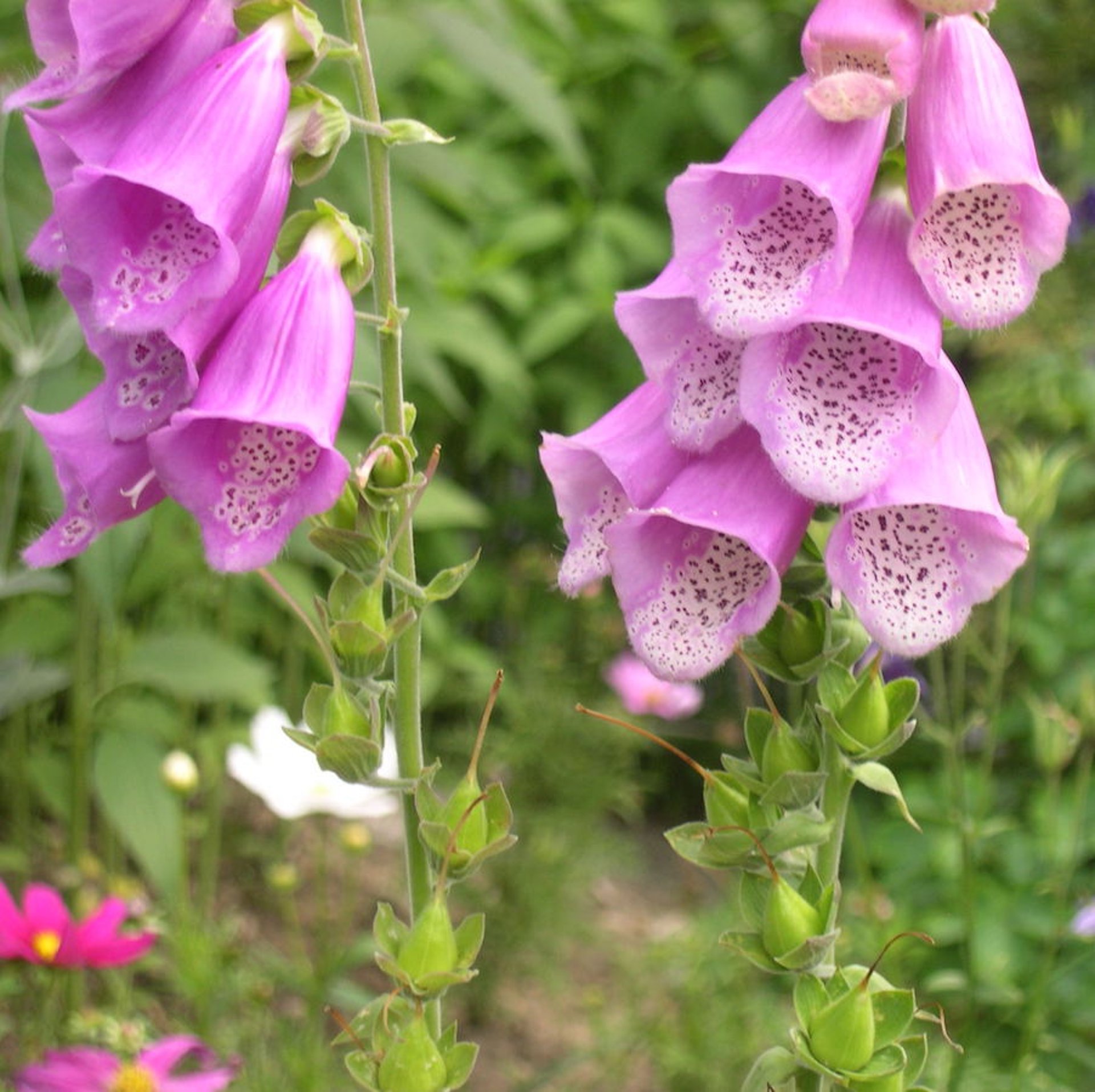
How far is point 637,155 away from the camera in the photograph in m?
2.44

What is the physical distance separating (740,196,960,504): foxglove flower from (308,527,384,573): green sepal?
155mm

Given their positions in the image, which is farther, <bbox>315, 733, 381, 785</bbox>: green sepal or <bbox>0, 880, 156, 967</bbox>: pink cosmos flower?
<bbox>0, 880, 156, 967</bbox>: pink cosmos flower

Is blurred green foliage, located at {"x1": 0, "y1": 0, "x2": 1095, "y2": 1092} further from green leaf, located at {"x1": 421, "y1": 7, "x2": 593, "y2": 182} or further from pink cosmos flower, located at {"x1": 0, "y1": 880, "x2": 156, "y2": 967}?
pink cosmos flower, located at {"x1": 0, "y1": 880, "x2": 156, "y2": 967}

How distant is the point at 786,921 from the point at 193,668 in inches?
38.1

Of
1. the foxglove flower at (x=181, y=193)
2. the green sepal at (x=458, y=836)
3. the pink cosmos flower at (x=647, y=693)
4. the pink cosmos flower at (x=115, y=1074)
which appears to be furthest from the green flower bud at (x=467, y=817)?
the pink cosmos flower at (x=647, y=693)

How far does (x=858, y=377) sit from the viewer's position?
0.58m

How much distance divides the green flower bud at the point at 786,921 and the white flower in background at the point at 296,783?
29.7 inches

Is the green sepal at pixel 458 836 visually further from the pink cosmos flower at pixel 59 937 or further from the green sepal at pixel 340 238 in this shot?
the pink cosmos flower at pixel 59 937

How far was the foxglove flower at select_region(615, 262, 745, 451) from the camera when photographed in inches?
22.9

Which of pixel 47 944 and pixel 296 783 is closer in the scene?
pixel 47 944

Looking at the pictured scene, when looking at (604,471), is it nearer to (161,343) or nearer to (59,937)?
(161,343)

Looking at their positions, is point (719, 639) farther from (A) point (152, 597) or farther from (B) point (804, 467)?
(A) point (152, 597)

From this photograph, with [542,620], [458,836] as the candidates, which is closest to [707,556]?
[458,836]

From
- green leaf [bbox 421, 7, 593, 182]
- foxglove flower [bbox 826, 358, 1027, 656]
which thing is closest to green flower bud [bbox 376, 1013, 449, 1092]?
foxglove flower [bbox 826, 358, 1027, 656]
